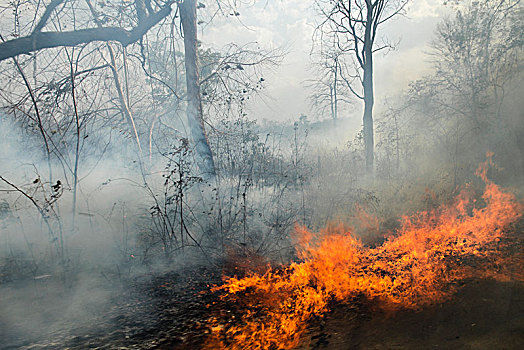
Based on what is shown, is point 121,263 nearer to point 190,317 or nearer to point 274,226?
point 190,317

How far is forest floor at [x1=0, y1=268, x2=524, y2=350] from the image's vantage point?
9.73ft

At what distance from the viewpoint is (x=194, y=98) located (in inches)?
328

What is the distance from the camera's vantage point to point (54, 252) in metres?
5.68

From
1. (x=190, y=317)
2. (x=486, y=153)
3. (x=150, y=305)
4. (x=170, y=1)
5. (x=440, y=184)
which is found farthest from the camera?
(x=486, y=153)

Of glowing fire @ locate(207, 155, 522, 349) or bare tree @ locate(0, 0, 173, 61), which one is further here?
bare tree @ locate(0, 0, 173, 61)

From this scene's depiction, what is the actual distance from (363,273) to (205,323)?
8.08ft

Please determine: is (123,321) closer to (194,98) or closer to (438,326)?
(438,326)

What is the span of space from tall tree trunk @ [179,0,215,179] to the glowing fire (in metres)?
3.20

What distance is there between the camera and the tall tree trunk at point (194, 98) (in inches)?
322

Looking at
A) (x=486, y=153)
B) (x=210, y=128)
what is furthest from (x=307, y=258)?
(x=486, y=153)

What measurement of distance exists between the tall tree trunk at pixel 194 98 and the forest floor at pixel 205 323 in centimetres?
433

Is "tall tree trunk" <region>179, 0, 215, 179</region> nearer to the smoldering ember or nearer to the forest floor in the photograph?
the smoldering ember

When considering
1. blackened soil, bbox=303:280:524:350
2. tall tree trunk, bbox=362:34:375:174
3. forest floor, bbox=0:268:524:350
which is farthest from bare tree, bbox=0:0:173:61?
tall tree trunk, bbox=362:34:375:174

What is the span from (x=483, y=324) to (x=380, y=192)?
19.6 ft
